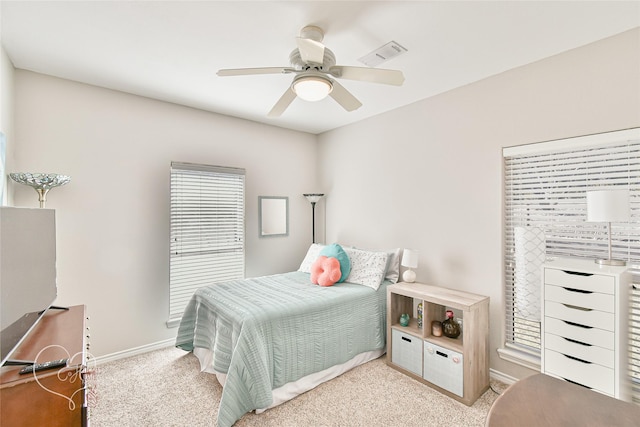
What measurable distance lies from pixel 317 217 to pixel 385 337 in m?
2.07

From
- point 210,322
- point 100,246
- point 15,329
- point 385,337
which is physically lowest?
point 385,337

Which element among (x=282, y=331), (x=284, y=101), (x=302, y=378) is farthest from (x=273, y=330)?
(x=284, y=101)

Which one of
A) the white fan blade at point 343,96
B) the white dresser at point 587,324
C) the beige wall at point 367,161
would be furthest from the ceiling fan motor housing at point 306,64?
the white dresser at point 587,324

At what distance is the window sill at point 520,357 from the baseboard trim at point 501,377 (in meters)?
0.13

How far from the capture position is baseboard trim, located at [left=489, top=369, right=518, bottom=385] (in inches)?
96.1

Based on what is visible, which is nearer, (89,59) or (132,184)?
(89,59)

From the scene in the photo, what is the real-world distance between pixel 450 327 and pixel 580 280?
3.54ft

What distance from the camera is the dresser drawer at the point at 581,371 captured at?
168cm

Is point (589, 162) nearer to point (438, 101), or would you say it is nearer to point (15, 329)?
point (438, 101)

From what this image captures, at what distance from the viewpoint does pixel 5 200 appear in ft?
7.22

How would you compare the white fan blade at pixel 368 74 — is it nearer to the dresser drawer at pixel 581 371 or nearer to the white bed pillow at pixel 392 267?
the white bed pillow at pixel 392 267

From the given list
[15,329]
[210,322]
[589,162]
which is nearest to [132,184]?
[210,322]

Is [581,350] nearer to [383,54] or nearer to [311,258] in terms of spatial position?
[383,54]

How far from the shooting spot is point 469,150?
2732mm
